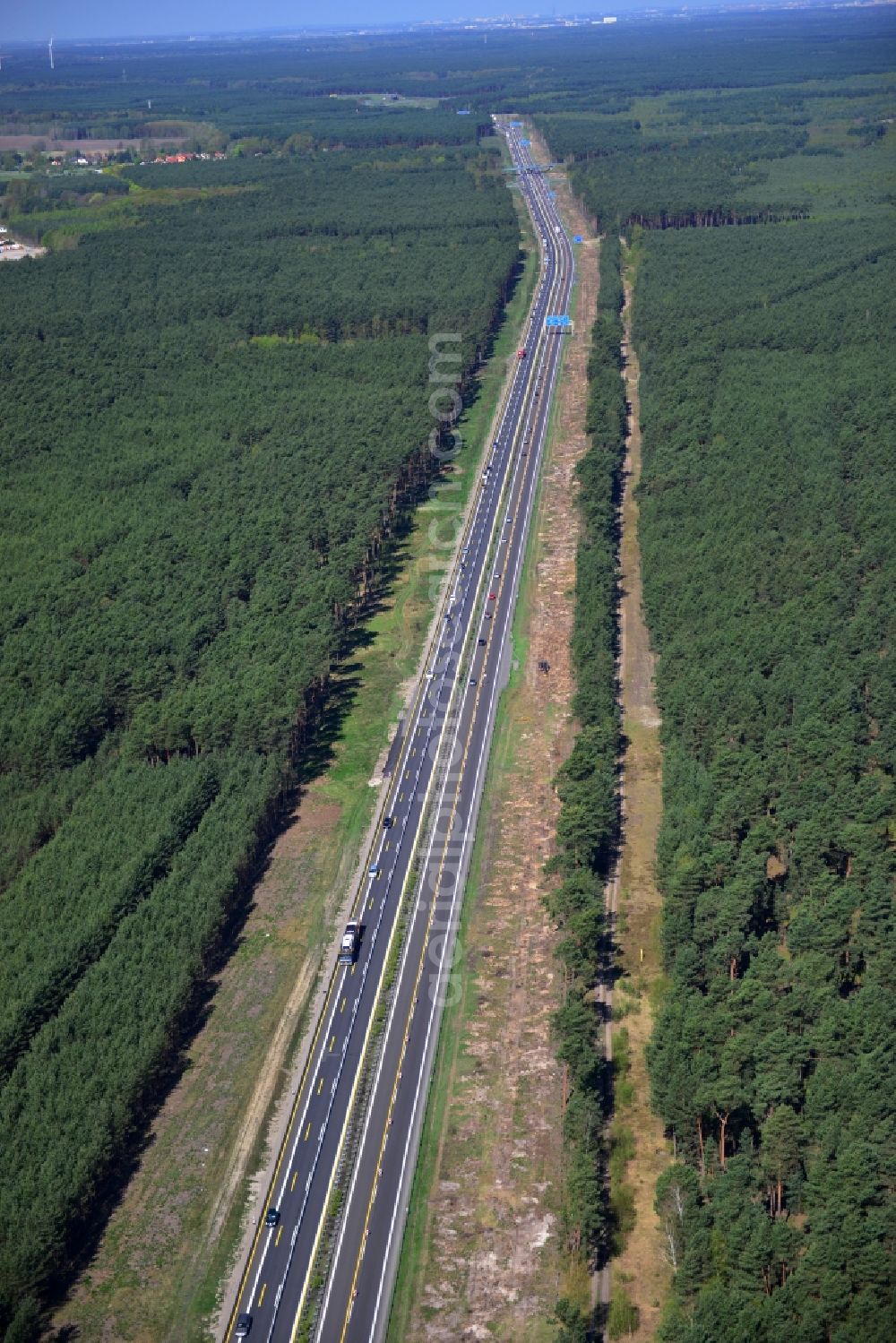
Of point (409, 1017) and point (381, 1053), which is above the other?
point (409, 1017)

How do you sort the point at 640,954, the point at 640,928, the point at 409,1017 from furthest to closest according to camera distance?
1. the point at 640,928
2. the point at 640,954
3. the point at 409,1017

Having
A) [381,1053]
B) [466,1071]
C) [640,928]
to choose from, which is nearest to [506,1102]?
[466,1071]

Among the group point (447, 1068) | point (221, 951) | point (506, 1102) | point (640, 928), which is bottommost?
point (506, 1102)

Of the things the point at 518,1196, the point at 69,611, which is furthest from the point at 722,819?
the point at 69,611

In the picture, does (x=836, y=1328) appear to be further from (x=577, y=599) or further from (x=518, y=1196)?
(x=577, y=599)

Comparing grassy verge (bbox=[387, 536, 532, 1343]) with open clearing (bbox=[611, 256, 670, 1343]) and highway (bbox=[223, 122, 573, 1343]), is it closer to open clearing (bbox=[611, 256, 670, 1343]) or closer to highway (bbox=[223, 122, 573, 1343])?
highway (bbox=[223, 122, 573, 1343])

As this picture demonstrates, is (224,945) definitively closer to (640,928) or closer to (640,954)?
(640,954)

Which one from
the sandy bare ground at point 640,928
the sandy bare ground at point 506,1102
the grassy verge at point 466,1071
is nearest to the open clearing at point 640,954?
the sandy bare ground at point 640,928
